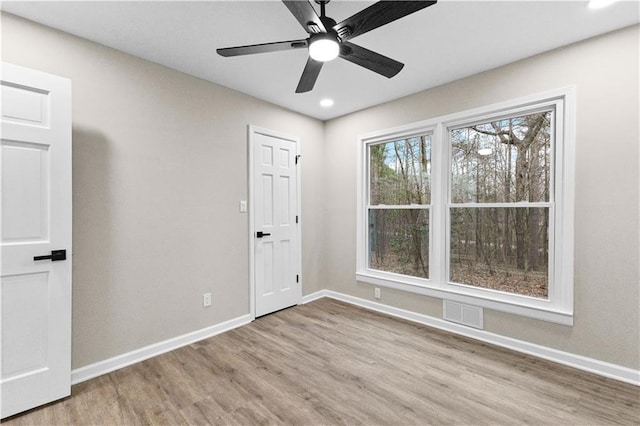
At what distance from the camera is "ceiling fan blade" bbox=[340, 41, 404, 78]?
1.83 m

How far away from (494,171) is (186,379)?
A: 3.30m

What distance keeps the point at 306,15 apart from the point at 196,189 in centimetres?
198

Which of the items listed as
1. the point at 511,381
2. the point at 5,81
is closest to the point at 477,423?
the point at 511,381

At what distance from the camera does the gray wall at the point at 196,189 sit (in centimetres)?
218

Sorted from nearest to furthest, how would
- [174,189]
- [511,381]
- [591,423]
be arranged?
1. [591,423]
2. [511,381]
3. [174,189]

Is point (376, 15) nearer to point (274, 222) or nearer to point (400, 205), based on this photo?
point (400, 205)

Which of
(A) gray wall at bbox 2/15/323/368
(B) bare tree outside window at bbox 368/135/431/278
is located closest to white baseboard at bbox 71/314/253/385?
(A) gray wall at bbox 2/15/323/368

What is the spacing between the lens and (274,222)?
3.65 metres

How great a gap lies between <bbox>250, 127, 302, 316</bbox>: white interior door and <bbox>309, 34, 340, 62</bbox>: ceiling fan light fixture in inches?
69.2

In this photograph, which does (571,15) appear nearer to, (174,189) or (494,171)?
(494,171)

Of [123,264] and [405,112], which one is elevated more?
[405,112]

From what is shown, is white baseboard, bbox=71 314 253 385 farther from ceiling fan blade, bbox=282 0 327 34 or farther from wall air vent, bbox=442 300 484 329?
ceiling fan blade, bbox=282 0 327 34

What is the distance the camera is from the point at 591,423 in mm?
1768

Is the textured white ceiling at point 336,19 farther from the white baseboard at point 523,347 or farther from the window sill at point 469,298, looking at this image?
the white baseboard at point 523,347
